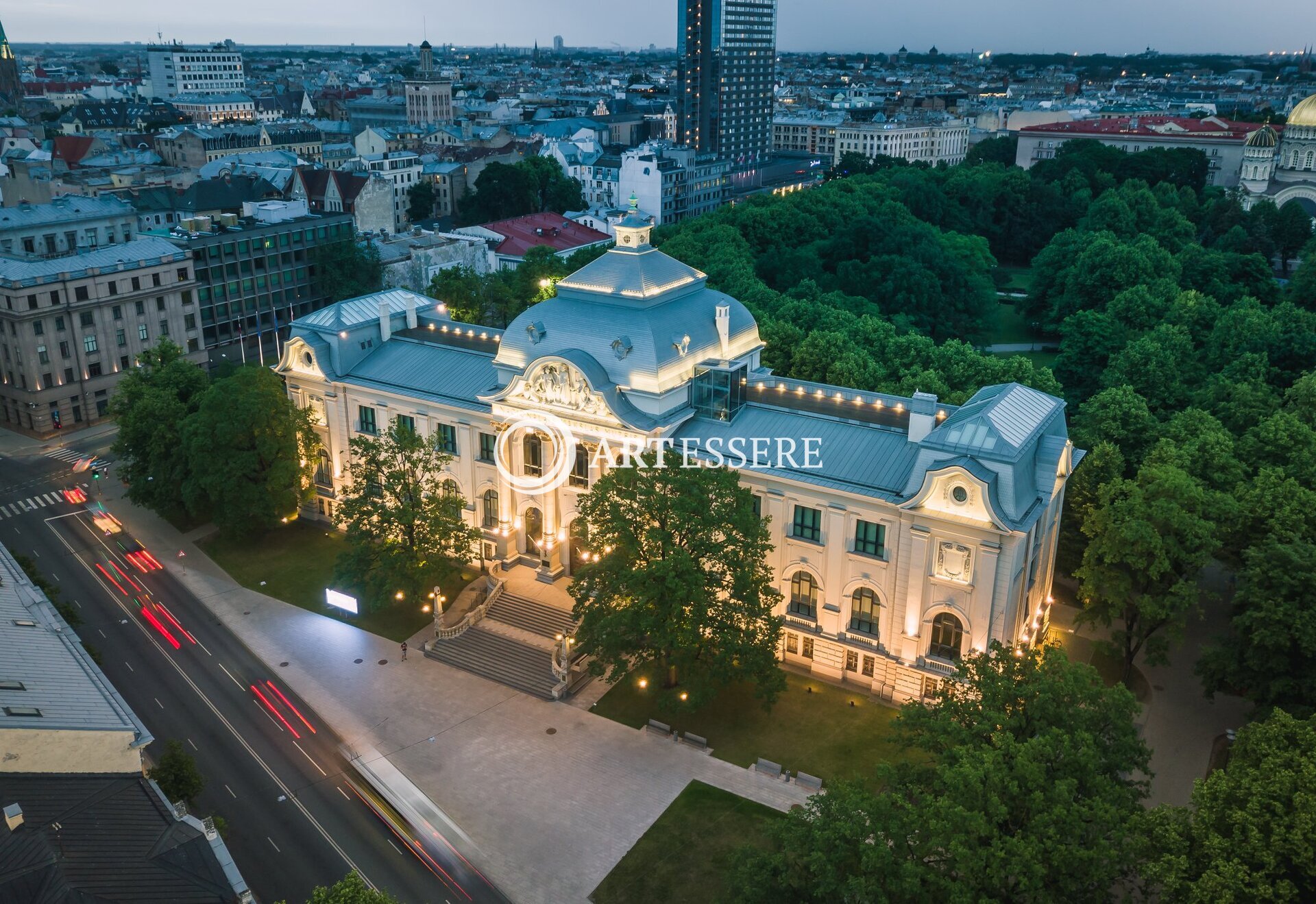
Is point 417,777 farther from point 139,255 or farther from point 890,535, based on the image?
point 139,255

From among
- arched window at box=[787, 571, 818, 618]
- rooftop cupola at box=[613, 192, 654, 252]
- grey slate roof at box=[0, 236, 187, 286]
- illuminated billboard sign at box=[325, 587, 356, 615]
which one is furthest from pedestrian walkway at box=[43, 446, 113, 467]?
arched window at box=[787, 571, 818, 618]

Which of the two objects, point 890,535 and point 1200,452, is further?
point 1200,452

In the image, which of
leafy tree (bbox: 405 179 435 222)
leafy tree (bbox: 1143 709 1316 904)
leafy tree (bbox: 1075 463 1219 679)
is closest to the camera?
leafy tree (bbox: 1143 709 1316 904)

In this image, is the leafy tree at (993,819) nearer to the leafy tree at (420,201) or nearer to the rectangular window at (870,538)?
the rectangular window at (870,538)

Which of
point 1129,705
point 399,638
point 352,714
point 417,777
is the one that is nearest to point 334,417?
point 399,638

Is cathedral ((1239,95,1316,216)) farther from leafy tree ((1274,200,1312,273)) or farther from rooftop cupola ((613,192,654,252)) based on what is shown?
rooftop cupola ((613,192,654,252))

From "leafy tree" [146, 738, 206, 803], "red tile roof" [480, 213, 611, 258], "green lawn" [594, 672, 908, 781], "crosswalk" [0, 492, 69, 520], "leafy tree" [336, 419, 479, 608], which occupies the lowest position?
"green lawn" [594, 672, 908, 781]

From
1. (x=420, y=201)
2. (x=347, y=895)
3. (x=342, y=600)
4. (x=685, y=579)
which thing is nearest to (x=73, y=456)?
(x=342, y=600)

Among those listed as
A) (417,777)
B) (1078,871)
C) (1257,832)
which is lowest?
(417,777)
